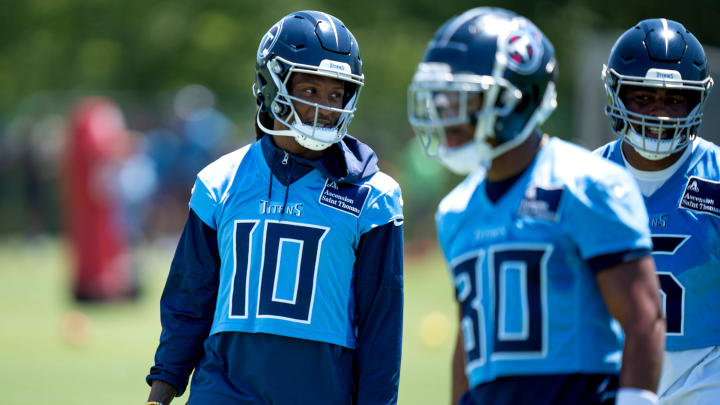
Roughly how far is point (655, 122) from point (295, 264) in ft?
5.10

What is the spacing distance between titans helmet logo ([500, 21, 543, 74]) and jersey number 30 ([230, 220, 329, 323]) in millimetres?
1221

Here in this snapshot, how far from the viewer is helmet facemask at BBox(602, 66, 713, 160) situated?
436cm

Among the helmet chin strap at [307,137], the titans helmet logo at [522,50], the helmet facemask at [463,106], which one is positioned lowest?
the helmet facemask at [463,106]

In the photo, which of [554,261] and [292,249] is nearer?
[554,261]

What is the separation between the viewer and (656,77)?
444 cm

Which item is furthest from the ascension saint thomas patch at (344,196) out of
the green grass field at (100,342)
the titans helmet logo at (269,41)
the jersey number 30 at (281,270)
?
the green grass field at (100,342)

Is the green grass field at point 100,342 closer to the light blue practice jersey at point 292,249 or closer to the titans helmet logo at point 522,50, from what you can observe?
the light blue practice jersey at point 292,249

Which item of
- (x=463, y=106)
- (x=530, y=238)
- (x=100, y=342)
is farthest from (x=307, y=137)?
(x=100, y=342)

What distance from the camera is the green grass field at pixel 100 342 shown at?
9398mm

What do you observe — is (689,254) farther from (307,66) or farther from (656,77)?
(307,66)

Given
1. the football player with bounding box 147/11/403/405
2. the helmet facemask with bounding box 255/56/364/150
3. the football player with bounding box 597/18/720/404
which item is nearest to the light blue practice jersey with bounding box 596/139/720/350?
the football player with bounding box 597/18/720/404

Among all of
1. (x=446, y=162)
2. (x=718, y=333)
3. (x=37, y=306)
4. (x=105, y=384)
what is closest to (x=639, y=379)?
(x=446, y=162)

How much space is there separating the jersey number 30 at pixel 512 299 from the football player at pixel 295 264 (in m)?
0.95

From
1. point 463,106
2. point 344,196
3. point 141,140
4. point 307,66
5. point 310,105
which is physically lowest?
point 344,196
